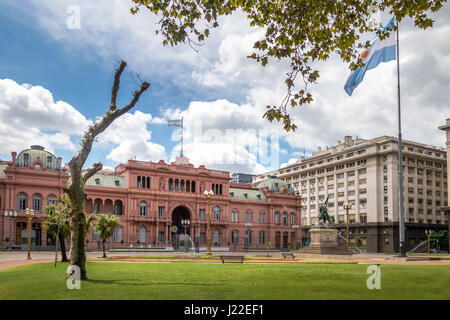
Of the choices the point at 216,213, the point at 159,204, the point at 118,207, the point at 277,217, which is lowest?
the point at 277,217

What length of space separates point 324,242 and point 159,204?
38131mm

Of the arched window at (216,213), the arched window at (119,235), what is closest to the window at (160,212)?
the arched window at (119,235)

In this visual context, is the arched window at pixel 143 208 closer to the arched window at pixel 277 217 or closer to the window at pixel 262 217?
the window at pixel 262 217

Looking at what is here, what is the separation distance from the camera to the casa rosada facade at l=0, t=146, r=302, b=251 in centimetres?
6147

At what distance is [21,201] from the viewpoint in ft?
202

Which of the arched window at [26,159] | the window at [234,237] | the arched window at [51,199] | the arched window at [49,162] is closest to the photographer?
the arched window at [26,159]

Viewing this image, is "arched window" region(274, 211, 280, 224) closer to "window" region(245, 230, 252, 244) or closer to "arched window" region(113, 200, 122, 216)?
"window" region(245, 230, 252, 244)

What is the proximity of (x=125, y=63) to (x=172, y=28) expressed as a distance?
13.8 feet

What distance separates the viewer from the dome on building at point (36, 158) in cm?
6272

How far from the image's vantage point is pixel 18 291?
14133mm

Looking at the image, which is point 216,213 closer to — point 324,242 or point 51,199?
point 51,199

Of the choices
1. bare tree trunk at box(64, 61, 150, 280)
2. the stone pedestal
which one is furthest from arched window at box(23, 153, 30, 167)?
bare tree trunk at box(64, 61, 150, 280)

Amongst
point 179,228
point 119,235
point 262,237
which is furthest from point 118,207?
point 262,237

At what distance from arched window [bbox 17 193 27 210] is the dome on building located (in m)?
4.25
